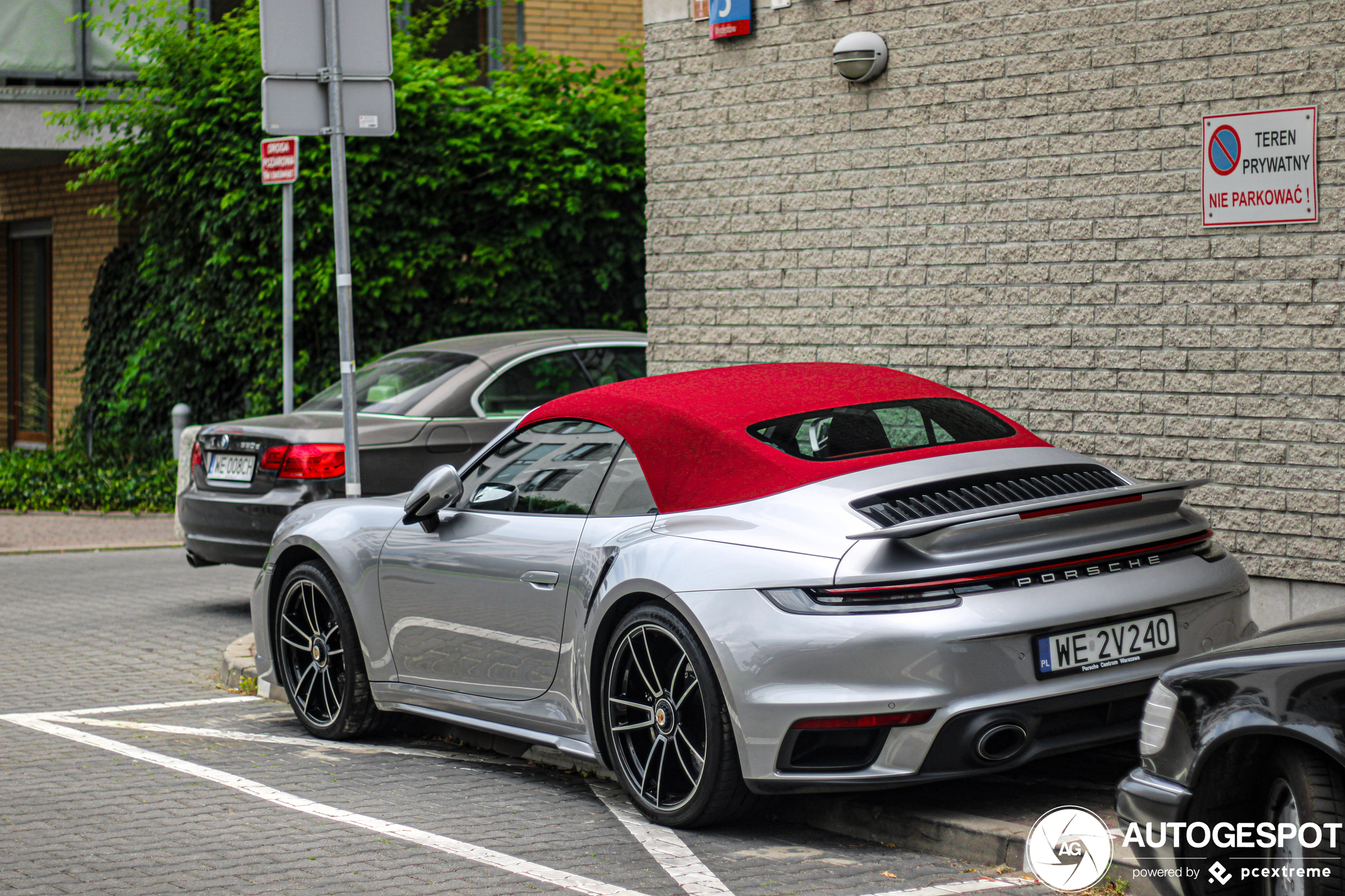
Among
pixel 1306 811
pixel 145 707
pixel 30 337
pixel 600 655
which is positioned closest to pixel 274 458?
pixel 145 707

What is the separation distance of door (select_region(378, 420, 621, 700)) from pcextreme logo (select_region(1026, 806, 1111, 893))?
178 cm

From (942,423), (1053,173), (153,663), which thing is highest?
(1053,173)

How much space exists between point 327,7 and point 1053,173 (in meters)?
3.70

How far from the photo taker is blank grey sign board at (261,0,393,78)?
791 centimetres

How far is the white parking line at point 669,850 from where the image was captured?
462 cm

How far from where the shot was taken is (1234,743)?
3.57 metres

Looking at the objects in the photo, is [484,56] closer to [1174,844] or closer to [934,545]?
[934,545]

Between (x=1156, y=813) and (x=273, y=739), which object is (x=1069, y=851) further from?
(x=273, y=739)

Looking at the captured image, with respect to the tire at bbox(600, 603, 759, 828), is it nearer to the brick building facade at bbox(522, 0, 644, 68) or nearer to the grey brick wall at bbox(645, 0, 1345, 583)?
the grey brick wall at bbox(645, 0, 1345, 583)

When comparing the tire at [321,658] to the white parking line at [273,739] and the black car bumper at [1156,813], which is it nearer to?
the white parking line at [273,739]

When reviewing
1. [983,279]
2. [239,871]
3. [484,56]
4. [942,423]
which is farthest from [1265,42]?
[484,56]

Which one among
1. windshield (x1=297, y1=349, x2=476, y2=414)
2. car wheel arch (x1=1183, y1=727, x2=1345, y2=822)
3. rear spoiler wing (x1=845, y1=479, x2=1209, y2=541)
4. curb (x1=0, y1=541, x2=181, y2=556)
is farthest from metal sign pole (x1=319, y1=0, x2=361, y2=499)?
curb (x1=0, y1=541, x2=181, y2=556)

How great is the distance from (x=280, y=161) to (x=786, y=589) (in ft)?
28.8

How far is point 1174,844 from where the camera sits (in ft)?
12.0
